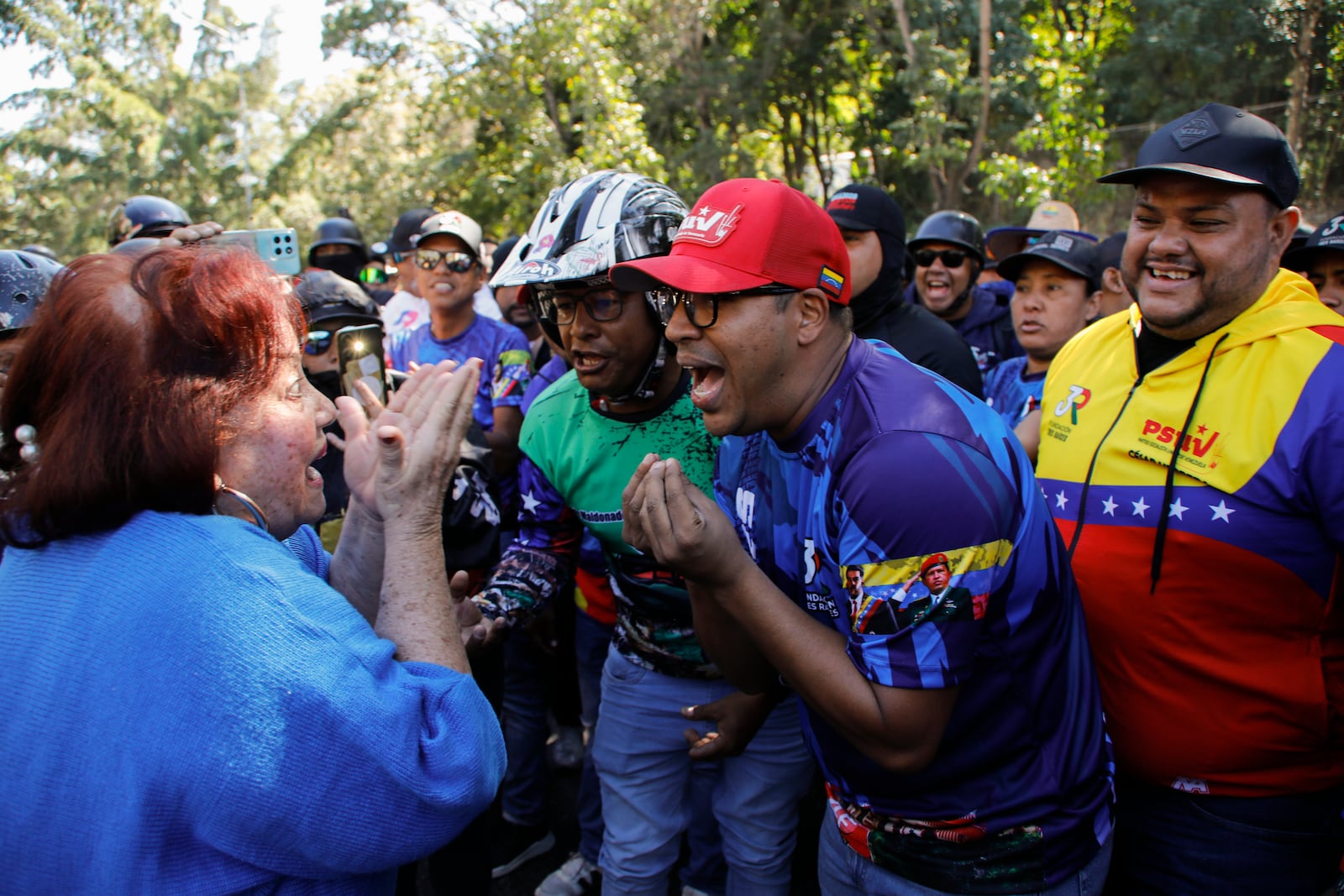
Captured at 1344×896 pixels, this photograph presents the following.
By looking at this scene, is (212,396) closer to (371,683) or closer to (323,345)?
(371,683)

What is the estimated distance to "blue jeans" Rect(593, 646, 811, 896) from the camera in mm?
2670

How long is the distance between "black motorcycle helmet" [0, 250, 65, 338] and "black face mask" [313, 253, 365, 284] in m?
4.43

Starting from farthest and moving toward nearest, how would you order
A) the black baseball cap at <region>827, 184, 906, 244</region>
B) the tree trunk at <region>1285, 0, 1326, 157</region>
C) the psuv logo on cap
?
1. the tree trunk at <region>1285, 0, 1326, 157</region>
2. the psuv logo on cap
3. the black baseball cap at <region>827, 184, 906, 244</region>

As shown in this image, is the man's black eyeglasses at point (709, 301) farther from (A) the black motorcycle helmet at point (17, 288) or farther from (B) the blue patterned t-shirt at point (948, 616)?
(A) the black motorcycle helmet at point (17, 288)

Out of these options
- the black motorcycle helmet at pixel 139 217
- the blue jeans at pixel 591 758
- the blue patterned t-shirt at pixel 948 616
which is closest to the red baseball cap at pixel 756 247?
the blue patterned t-shirt at pixel 948 616

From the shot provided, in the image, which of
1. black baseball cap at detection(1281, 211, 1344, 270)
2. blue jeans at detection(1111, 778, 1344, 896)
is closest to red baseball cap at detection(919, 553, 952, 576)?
blue jeans at detection(1111, 778, 1344, 896)

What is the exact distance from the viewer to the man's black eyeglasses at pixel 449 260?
4977 mm

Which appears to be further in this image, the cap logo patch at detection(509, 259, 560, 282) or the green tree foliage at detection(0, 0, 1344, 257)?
the green tree foliage at detection(0, 0, 1344, 257)

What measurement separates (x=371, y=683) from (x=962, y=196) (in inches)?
746

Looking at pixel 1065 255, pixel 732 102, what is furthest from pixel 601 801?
pixel 732 102

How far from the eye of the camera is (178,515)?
4.78ft

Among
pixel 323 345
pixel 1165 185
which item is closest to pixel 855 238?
pixel 1165 185

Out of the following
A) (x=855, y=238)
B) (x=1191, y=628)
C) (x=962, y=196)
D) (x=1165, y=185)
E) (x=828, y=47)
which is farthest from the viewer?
(x=828, y=47)

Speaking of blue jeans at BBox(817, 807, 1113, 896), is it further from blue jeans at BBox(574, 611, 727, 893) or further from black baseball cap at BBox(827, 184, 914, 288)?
black baseball cap at BBox(827, 184, 914, 288)
